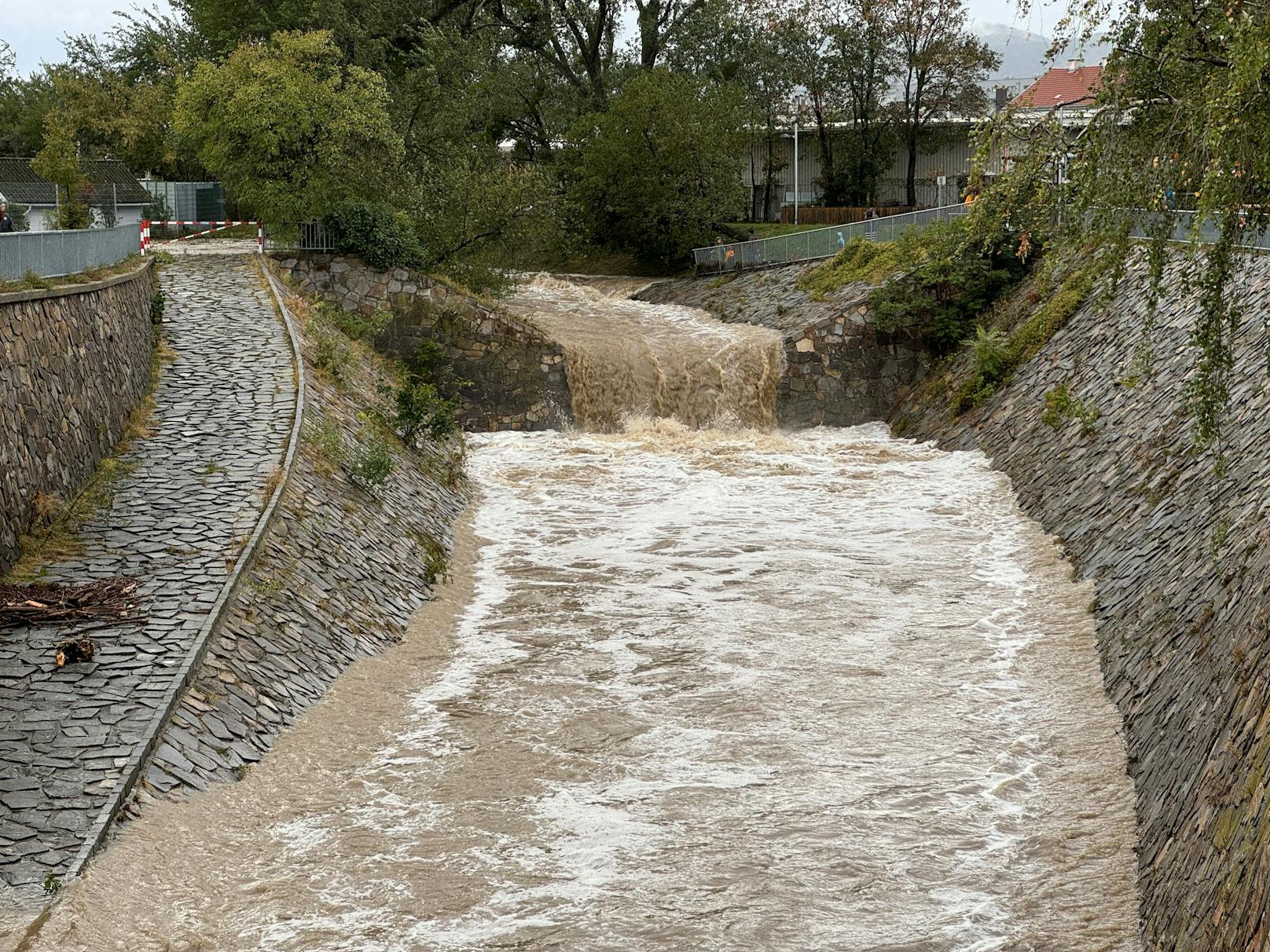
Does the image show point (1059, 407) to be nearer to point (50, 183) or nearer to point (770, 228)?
point (770, 228)

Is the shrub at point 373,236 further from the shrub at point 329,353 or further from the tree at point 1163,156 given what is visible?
the tree at point 1163,156

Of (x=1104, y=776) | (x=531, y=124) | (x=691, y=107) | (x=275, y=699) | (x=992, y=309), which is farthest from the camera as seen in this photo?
(x=531, y=124)

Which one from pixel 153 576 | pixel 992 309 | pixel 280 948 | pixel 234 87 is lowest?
pixel 280 948

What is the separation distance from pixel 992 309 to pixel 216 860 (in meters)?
24.0

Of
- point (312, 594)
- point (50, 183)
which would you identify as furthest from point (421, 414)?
point (50, 183)

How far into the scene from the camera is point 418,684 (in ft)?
46.4

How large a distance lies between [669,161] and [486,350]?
1624cm

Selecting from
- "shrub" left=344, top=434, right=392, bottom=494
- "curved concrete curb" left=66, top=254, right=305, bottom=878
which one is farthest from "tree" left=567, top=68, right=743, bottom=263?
"curved concrete curb" left=66, top=254, right=305, bottom=878

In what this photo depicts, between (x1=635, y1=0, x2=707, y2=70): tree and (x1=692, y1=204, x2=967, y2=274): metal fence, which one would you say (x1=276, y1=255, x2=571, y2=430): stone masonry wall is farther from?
(x1=635, y1=0, x2=707, y2=70): tree

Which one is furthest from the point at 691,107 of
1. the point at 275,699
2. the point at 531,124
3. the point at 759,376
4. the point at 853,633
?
the point at 275,699

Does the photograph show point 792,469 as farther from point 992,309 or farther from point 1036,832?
point 1036,832

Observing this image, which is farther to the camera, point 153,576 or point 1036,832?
point 153,576

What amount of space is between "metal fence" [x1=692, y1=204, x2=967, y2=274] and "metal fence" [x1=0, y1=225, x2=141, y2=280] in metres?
19.4

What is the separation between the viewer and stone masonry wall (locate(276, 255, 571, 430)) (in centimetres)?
3038
